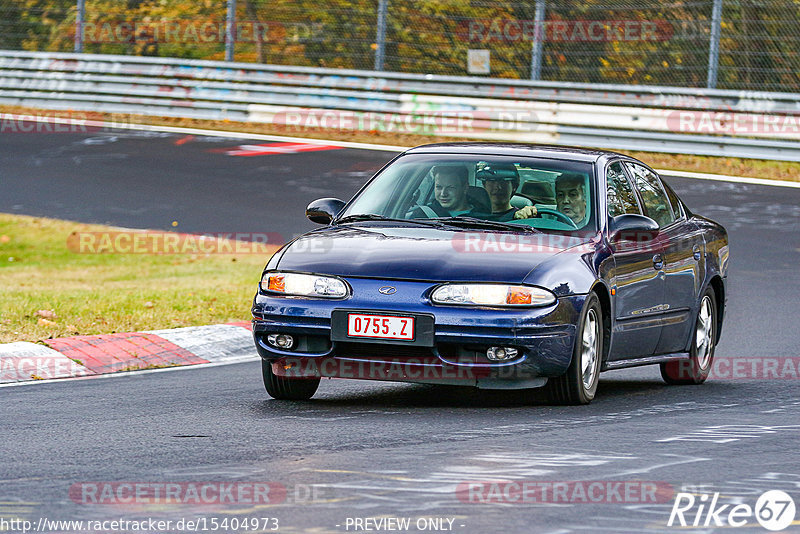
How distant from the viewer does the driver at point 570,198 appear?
8.55m

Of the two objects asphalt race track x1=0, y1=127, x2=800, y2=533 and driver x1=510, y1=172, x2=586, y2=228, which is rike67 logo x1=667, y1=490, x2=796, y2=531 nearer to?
asphalt race track x1=0, y1=127, x2=800, y2=533

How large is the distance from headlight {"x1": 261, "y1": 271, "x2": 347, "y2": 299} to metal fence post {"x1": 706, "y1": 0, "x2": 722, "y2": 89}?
51.2 ft

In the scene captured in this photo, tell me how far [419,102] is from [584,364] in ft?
56.5

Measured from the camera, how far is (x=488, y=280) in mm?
7449

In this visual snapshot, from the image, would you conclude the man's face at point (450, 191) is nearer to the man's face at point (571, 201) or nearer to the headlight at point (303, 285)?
the man's face at point (571, 201)

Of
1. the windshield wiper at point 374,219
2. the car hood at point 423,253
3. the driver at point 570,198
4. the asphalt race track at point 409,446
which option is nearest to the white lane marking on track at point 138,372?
the asphalt race track at point 409,446

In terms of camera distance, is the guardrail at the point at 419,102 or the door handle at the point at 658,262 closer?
the door handle at the point at 658,262

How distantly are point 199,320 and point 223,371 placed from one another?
165cm

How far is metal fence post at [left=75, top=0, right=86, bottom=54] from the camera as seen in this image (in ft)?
90.7

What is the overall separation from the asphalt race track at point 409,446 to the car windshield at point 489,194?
1.08 m

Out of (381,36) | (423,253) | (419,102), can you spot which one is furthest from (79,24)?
(423,253)

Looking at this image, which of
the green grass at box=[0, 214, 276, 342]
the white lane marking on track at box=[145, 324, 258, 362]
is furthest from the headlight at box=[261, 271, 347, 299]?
the green grass at box=[0, 214, 276, 342]

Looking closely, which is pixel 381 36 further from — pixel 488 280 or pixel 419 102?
pixel 488 280

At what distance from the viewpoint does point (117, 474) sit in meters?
5.81
